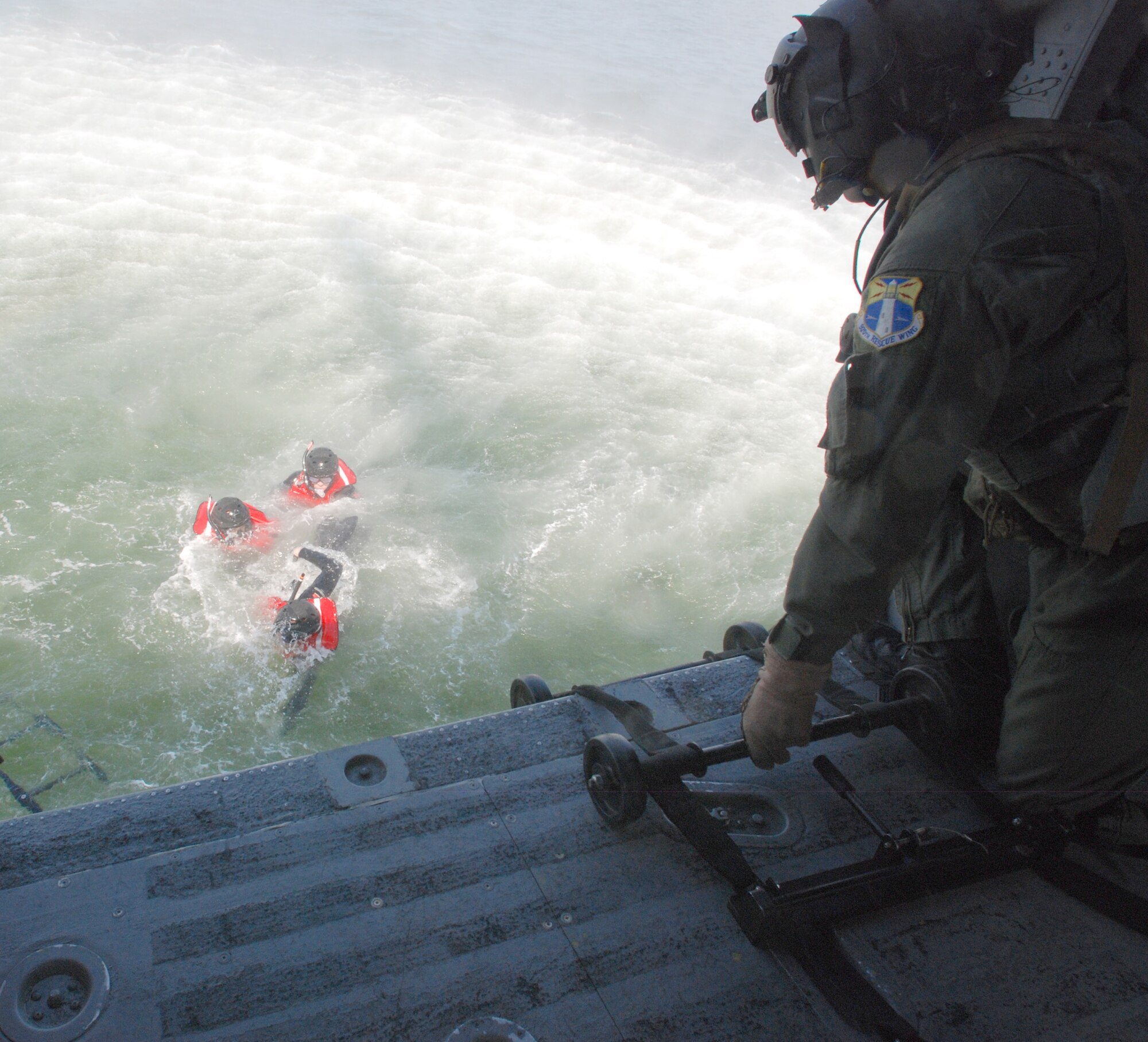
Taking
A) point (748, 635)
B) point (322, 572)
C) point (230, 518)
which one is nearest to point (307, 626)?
point (322, 572)

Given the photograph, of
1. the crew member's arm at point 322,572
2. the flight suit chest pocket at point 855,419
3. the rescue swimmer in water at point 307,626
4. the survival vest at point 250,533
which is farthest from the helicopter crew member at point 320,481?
the flight suit chest pocket at point 855,419

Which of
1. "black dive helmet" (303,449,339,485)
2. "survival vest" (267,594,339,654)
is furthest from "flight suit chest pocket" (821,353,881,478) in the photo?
"black dive helmet" (303,449,339,485)

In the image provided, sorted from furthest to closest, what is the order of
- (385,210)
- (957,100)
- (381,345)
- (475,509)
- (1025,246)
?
(385,210) < (381,345) < (475,509) < (957,100) < (1025,246)

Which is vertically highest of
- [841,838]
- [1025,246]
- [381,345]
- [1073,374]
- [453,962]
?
[1025,246]

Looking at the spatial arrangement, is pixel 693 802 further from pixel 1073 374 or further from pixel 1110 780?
pixel 1073 374

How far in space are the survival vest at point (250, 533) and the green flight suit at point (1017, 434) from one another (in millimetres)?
6183

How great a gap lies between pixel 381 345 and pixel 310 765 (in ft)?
33.7

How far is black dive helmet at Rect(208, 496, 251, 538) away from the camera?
7.14 m

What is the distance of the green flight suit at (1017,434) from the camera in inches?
66.9

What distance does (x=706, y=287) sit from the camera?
14.7 metres

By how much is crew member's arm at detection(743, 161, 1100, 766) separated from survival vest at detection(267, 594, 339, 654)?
16.9ft

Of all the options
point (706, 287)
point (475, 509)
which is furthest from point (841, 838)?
point (706, 287)

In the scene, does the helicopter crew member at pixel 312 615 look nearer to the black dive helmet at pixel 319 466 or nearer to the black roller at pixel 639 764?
the black dive helmet at pixel 319 466

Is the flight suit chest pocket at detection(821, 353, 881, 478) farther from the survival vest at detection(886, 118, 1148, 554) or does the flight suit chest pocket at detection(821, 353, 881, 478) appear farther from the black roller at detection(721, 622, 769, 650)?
the black roller at detection(721, 622, 769, 650)
